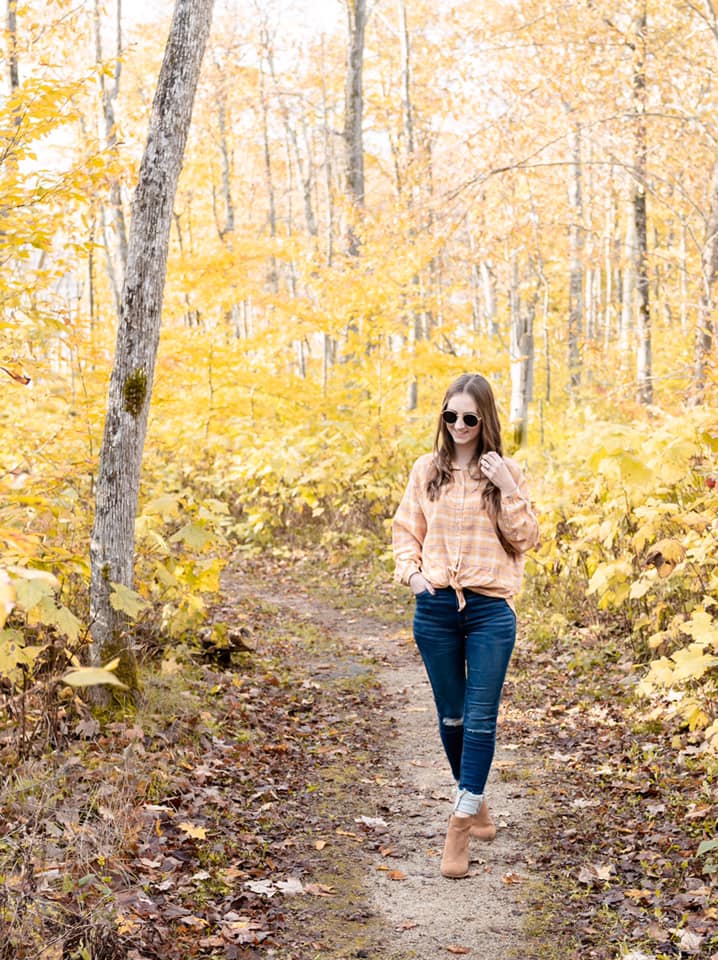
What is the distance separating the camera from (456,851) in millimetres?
3898

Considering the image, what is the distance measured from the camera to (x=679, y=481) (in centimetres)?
629

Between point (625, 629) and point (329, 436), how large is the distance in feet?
21.0

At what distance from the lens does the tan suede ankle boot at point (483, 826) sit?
13.9 ft

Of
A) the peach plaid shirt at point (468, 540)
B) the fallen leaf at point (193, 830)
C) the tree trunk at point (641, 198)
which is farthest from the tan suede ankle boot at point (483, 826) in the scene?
the tree trunk at point (641, 198)

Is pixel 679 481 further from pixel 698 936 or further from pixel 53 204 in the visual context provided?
pixel 53 204

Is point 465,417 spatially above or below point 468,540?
above

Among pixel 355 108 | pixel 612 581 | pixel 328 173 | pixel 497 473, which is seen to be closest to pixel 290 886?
pixel 497 473

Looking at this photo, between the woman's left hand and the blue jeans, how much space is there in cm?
48

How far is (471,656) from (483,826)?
3.27 feet

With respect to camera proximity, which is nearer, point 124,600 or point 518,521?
point 518,521

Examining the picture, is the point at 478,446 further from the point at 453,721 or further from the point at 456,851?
the point at 456,851

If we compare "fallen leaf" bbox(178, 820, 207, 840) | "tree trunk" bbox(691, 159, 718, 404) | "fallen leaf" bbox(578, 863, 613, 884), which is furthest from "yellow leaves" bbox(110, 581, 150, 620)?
"tree trunk" bbox(691, 159, 718, 404)

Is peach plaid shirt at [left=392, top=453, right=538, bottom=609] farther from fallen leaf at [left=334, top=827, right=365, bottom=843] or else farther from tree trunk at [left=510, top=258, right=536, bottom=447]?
tree trunk at [left=510, top=258, right=536, bottom=447]

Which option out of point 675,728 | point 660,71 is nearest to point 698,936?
point 675,728
